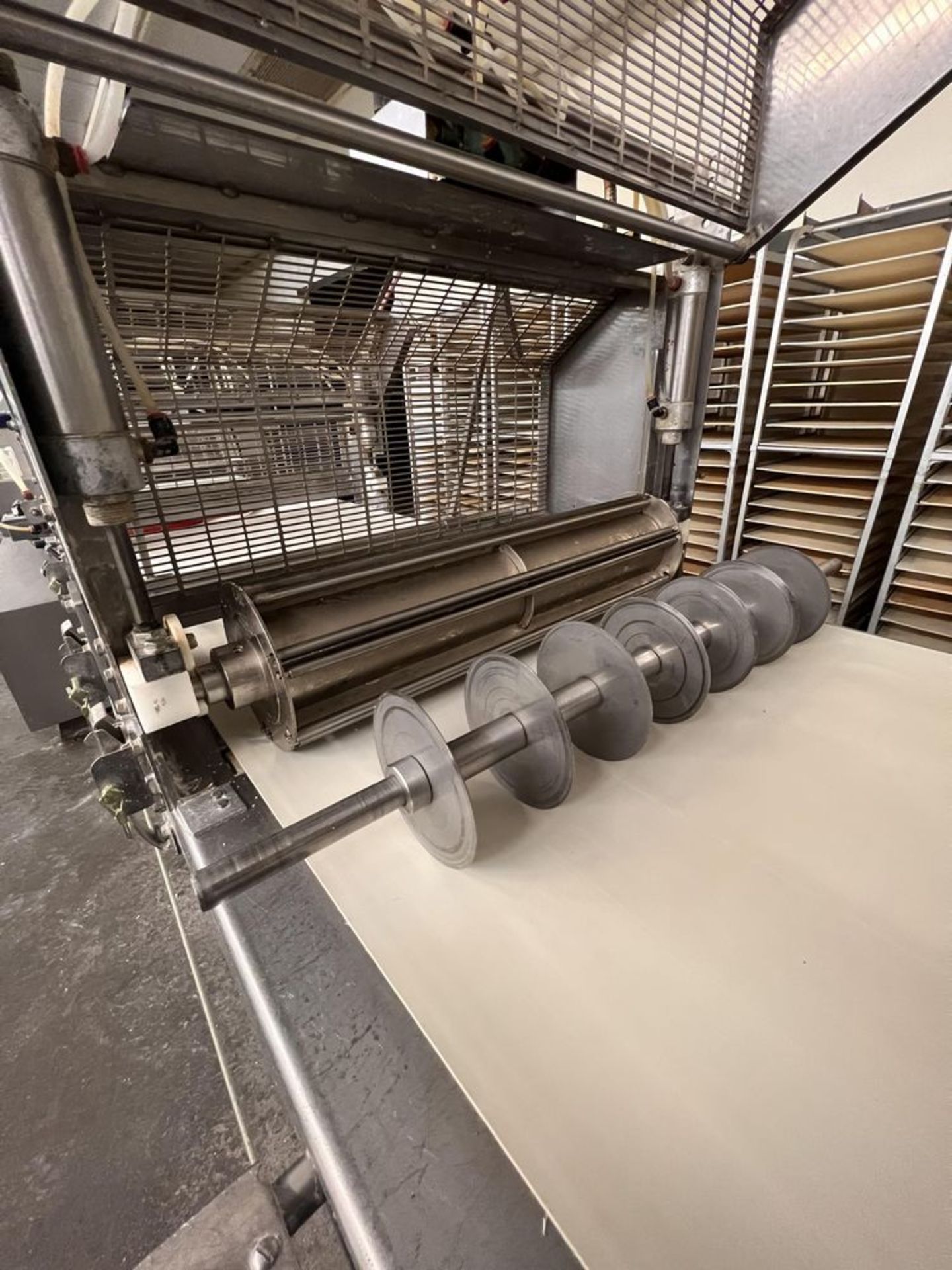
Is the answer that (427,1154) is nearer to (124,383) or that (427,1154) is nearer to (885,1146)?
(885,1146)

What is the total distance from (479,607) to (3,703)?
2.68 metres

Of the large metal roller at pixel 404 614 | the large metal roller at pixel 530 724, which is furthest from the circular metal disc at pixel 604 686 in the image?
the large metal roller at pixel 404 614

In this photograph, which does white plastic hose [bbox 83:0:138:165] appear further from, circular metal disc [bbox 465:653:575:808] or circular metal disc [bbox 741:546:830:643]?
circular metal disc [bbox 741:546:830:643]

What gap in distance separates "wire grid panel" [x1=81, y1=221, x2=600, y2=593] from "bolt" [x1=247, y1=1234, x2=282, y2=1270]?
788 mm

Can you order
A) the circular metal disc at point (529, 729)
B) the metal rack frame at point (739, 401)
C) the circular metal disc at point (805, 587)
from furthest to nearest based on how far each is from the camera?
the metal rack frame at point (739, 401) → the circular metal disc at point (805, 587) → the circular metal disc at point (529, 729)

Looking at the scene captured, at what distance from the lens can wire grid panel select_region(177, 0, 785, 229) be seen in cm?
48

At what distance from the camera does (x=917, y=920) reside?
0.55 meters

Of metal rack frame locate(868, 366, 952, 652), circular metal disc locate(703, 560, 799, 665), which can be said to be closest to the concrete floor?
circular metal disc locate(703, 560, 799, 665)

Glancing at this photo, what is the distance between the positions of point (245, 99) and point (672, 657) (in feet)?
2.79

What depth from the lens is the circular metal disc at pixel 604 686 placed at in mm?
736

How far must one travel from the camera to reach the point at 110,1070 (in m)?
1.10

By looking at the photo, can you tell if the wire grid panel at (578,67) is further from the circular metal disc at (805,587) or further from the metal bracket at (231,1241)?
the metal bracket at (231,1241)

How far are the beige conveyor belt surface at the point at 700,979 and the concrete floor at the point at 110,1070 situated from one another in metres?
0.46

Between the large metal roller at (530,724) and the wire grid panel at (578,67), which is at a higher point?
the wire grid panel at (578,67)
